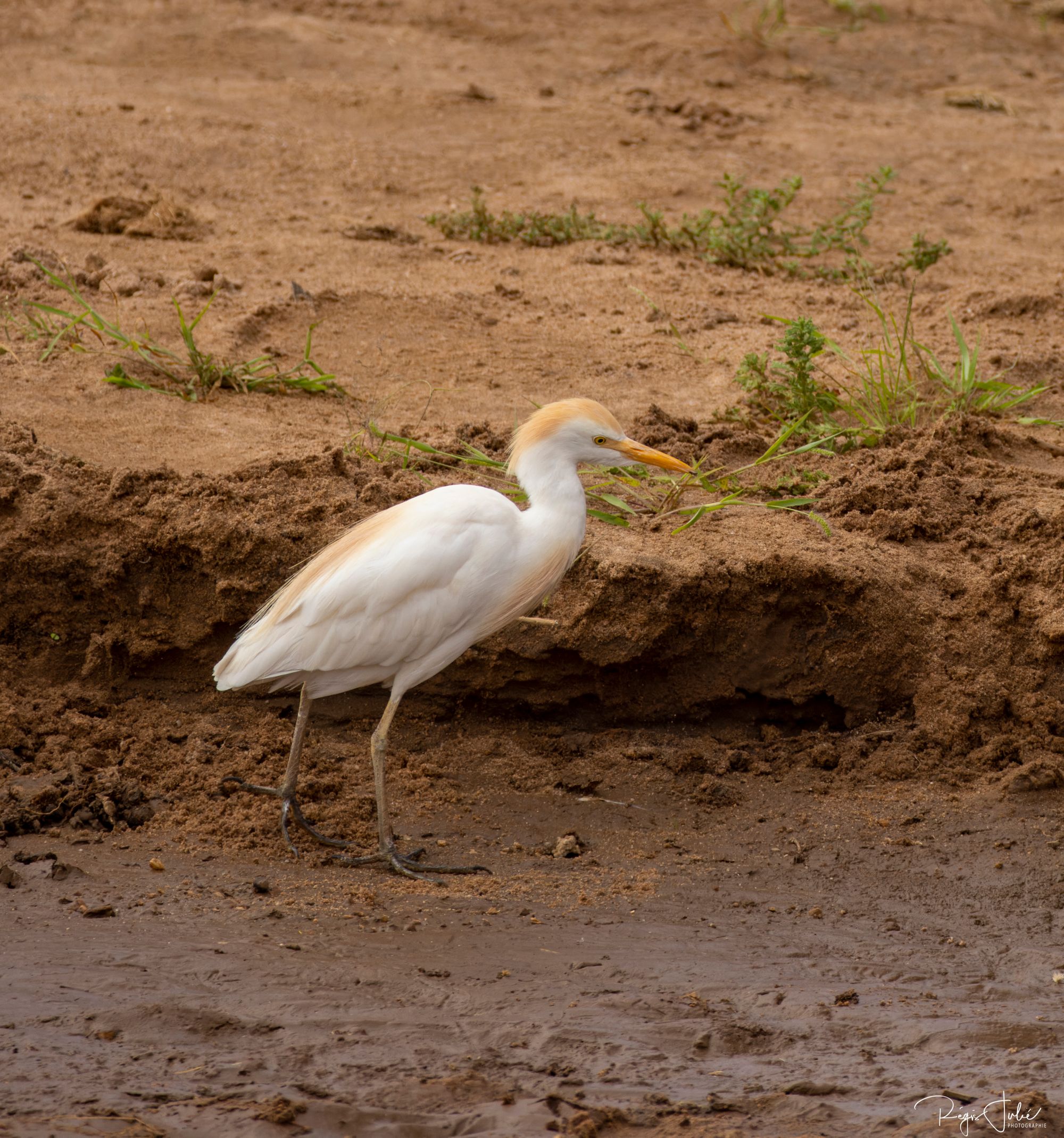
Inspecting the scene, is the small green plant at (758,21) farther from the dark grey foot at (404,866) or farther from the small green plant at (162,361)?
the dark grey foot at (404,866)

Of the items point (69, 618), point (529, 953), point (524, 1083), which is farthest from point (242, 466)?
point (524, 1083)

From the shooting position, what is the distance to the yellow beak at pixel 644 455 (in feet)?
14.2

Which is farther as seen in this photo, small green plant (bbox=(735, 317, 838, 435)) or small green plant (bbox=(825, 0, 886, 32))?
small green plant (bbox=(825, 0, 886, 32))

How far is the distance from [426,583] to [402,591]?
8cm

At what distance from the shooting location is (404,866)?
13.6ft

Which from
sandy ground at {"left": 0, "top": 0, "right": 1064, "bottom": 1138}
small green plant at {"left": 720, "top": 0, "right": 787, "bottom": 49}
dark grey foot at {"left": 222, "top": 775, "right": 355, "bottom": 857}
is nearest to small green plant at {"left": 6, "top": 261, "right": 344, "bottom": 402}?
sandy ground at {"left": 0, "top": 0, "right": 1064, "bottom": 1138}

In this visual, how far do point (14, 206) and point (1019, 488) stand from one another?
576 cm

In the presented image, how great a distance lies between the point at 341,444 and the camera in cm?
539

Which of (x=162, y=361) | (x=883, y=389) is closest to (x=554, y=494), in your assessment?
(x=883, y=389)

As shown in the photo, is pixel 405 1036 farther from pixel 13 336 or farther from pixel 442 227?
pixel 442 227

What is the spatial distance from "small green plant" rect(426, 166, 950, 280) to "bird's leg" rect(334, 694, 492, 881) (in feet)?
14.3

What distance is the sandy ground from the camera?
125 inches

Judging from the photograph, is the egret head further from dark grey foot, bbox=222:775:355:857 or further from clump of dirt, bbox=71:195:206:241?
clump of dirt, bbox=71:195:206:241

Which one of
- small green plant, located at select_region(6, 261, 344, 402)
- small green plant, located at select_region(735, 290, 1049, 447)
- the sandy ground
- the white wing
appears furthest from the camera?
small green plant, located at select_region(6, 261, 344, 402)
